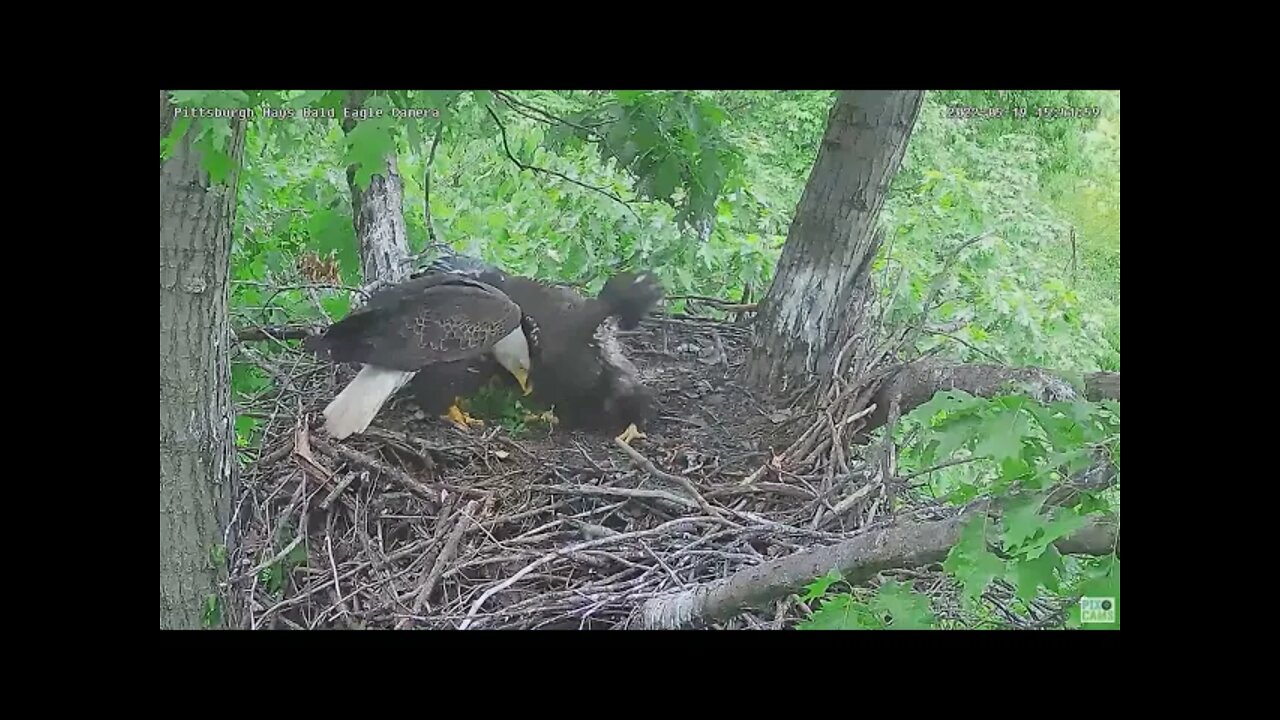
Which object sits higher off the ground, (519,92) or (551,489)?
(519,92)

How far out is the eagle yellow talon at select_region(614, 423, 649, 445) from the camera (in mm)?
2100

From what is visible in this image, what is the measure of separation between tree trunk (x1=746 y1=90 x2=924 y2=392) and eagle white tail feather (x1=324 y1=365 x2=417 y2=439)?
0.67 meters

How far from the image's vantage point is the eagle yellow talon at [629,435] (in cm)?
210

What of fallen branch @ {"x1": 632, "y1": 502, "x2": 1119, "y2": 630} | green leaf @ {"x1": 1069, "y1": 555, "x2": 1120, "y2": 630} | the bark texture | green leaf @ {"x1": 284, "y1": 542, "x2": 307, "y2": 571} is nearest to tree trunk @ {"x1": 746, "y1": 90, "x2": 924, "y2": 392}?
the bark texture

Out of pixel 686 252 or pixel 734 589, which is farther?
pixel 686 252

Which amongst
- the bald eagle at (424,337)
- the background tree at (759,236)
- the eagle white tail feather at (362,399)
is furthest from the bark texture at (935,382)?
the eagle white tail feather at (362,399)

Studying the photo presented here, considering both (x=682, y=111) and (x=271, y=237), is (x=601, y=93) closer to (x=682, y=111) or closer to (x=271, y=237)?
(x=682, y=111)

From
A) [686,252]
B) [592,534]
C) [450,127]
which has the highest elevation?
[450,127]

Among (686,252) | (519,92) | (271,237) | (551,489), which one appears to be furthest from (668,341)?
(271,237)

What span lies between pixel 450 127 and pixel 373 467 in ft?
2.05

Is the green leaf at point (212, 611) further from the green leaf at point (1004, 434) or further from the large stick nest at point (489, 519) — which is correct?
the green leaf at point (1004, 434)

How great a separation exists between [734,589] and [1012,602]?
0.51 meters

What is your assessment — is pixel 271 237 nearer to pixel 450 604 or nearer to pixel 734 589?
pixel 450 604

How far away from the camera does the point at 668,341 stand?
7.07 feet
